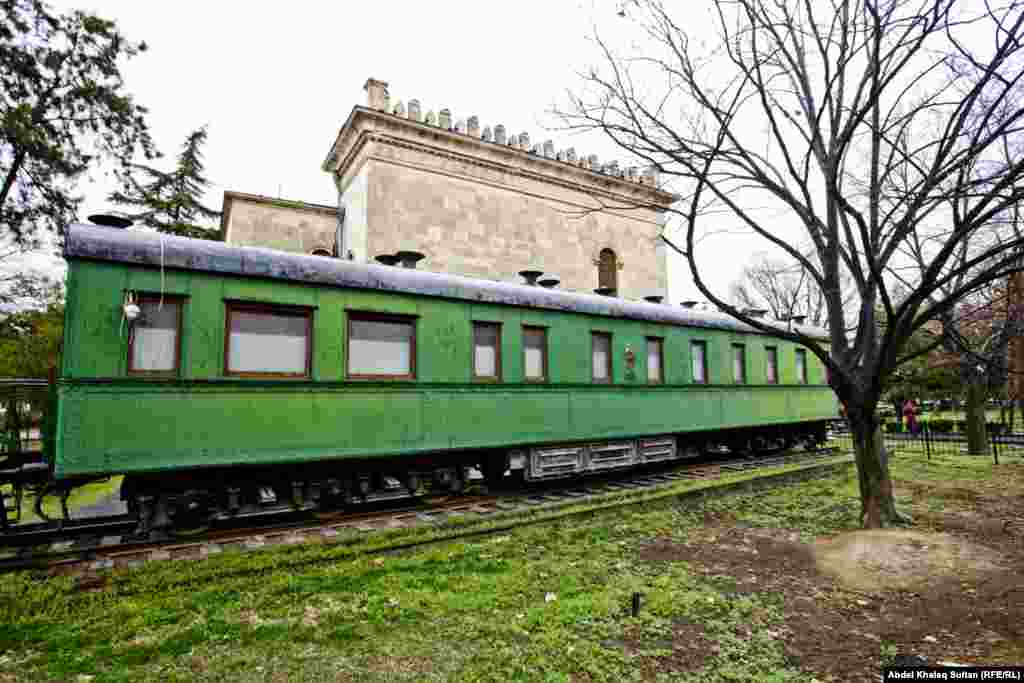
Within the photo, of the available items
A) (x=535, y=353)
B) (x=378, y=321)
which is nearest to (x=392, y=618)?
(x=378, y=321)

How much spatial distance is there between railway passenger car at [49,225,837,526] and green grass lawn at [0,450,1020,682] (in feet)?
4.63

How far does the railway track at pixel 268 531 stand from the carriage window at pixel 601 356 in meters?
2.13

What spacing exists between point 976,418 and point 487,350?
15889 mm

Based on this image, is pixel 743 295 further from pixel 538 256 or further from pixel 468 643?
pixel 468 643

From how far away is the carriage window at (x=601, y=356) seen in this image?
35.6 ft

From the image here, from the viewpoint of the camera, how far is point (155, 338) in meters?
6.45

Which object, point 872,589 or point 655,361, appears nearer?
point 872,589

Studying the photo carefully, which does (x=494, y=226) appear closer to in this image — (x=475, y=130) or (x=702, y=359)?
(x=475, y=130)

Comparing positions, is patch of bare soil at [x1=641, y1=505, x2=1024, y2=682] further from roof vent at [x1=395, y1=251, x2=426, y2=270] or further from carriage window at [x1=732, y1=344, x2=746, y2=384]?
carriage window at [x1=732, y1=344, x2=746, y2=384]

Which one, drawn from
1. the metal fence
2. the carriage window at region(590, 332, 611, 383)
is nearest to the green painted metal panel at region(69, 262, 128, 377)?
the carriage window at region(590, 332, 611, 383)

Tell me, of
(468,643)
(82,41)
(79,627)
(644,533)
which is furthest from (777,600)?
(82,41)

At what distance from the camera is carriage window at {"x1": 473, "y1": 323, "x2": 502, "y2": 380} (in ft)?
29.9

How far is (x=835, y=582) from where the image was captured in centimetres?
533

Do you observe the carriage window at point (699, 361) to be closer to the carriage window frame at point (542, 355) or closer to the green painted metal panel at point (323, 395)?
the green painted metal panel at point (323, 395)
